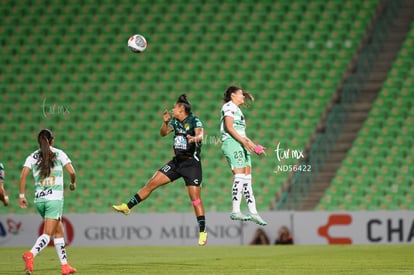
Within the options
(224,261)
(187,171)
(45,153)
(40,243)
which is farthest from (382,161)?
(40,243)

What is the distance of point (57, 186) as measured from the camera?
36.4ft

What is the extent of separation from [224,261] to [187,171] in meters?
1.43

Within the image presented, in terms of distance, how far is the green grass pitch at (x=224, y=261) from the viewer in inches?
447

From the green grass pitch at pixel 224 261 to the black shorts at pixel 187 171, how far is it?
122cm

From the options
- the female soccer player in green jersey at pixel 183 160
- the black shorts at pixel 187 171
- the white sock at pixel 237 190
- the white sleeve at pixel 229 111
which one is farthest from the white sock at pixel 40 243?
the white sleeve at pixel 229 111

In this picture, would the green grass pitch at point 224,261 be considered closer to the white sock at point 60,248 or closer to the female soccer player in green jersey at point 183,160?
the white sock at point 60,248

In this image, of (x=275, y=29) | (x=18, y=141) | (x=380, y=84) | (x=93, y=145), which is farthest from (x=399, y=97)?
(x=18, y=141)

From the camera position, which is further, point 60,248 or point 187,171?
point 187,171

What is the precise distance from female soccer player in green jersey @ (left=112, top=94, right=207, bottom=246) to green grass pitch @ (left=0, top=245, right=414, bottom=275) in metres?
0.86

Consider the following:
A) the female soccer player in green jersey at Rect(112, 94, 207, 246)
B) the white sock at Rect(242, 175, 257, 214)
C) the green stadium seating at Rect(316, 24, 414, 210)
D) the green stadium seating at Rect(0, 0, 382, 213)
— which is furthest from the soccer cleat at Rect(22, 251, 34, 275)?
the green stadium seating at Rect(316, 24, 414, 210)

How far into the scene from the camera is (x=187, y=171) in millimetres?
13219

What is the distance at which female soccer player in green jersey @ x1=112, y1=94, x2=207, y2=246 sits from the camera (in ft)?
42.9

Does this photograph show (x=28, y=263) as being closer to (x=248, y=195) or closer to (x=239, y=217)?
(x=239, y=217)

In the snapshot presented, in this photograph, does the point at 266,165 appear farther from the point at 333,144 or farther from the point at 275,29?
the point at 275,29
